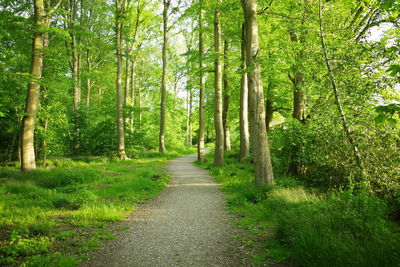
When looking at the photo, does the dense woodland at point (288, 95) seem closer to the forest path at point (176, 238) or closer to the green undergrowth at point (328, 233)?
the green undergrowth at point (328, 233)

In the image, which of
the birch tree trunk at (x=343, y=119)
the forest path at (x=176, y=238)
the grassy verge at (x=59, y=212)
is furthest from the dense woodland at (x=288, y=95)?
the grassy verge at (x=59, y=212)

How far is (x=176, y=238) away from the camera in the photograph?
4.45 meters

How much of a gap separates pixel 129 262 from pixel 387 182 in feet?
21.2

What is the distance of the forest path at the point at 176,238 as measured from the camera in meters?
3.63

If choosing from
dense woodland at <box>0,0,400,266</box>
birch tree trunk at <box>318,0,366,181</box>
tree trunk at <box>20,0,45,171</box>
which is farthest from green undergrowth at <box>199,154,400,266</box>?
tree trunk at <box>20,0,45,171</box>

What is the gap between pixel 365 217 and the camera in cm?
354

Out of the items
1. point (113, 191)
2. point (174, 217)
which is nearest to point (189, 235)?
point (174, 217)

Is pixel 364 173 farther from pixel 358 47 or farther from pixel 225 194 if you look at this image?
pixel 225 194

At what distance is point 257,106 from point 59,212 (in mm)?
6824

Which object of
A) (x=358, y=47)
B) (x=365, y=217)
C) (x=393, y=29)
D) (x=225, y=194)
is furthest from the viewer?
(x=225, y=194)

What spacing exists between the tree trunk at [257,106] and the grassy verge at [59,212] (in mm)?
4082

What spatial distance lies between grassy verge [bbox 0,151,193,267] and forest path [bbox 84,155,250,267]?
0.44 metres

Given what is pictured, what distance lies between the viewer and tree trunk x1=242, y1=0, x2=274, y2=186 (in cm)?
786

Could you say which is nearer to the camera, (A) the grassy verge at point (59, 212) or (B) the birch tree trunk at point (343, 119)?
(A) the grassy verge at point (59, 212)
